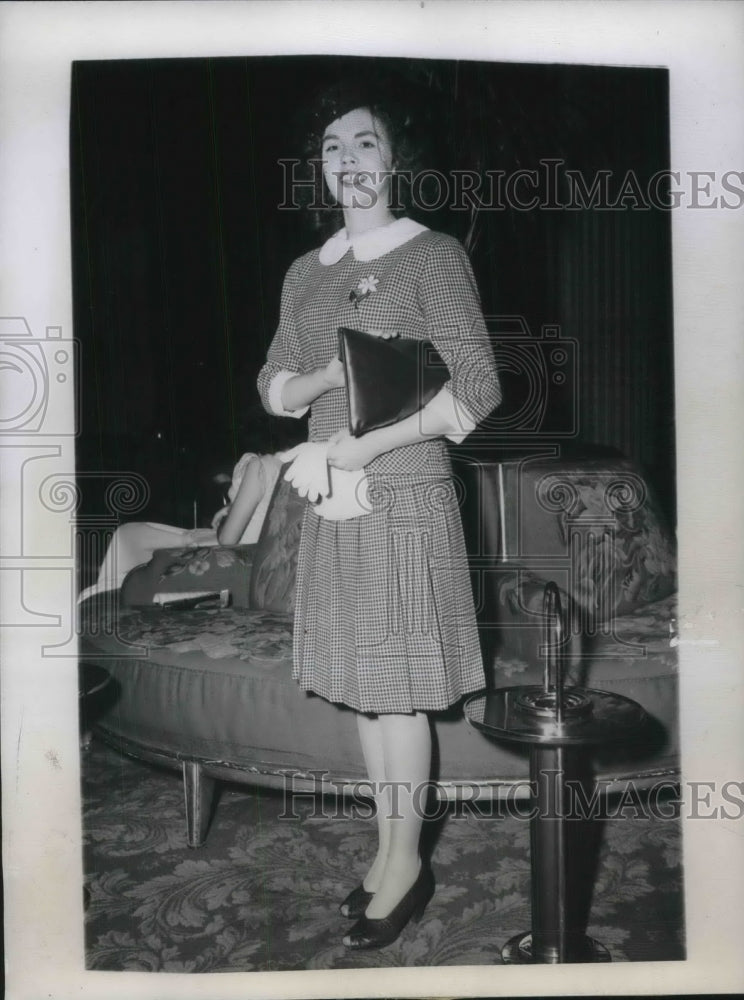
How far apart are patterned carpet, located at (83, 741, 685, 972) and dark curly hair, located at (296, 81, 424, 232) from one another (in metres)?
1.42

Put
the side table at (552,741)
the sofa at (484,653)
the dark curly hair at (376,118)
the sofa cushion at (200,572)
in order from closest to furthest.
→ the side table at (552,741) < the dark curly hair at (376,118) < the sofa at (484,653) < the sofa cushion at (200,572)

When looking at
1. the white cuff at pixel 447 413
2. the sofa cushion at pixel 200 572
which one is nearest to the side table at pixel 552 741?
the white cuff at pixel 447 413

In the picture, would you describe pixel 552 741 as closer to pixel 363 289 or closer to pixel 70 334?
pixel 363 289

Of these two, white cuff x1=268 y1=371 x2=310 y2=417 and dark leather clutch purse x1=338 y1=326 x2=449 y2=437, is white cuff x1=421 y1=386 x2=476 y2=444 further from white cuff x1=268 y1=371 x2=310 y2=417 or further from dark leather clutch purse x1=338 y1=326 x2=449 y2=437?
white cuff x1=268 y1=371 x2=310 y2=417

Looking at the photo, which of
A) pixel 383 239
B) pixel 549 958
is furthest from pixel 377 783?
pixel 383 239

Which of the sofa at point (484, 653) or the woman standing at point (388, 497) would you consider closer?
Answer: the woman standing at point (388, 497)

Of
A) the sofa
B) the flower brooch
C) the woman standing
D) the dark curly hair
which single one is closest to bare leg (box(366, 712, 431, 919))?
the woman standing

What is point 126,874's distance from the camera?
→ 215 centimetres

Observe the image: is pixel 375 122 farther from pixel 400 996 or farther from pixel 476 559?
pixel 400 996

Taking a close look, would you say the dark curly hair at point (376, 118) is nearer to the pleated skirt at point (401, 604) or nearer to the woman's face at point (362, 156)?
the woman's face at point (362, 156)

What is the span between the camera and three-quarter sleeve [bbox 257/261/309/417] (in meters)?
2.14

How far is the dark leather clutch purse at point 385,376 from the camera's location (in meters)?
1.94

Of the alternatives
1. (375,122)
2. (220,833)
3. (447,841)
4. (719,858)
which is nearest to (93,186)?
(375,122)

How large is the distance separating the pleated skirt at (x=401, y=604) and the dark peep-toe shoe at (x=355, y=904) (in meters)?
0.43
